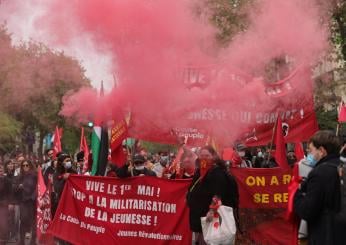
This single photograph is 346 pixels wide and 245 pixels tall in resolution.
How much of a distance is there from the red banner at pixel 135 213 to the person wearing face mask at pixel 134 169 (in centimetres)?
19

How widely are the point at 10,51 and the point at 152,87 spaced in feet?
14.5

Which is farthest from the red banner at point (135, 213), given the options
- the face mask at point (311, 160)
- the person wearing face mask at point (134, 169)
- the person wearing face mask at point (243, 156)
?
the face mask at point (311, 160)

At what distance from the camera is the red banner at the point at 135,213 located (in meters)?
12.1

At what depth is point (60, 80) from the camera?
1650 cm

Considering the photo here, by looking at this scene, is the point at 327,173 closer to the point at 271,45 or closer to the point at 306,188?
the point at 306,188

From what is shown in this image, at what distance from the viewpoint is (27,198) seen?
656 inches

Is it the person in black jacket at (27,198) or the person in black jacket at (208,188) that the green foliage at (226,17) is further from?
the person in black jacket at (27,198)

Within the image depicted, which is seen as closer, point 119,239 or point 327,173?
point 327,173

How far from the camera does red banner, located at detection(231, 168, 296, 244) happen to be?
11992 mm

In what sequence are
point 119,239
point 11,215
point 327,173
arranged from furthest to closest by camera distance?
point 11,215
point 119,239
point 327,173

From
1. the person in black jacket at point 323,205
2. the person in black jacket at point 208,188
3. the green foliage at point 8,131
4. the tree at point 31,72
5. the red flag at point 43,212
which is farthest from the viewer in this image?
the green foliage at point 8,131

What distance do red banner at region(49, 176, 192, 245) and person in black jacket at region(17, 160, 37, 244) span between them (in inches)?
173

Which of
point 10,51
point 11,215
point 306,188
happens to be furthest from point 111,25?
point 11,215

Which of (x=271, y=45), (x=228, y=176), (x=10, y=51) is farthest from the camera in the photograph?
(x=10, y=51)
